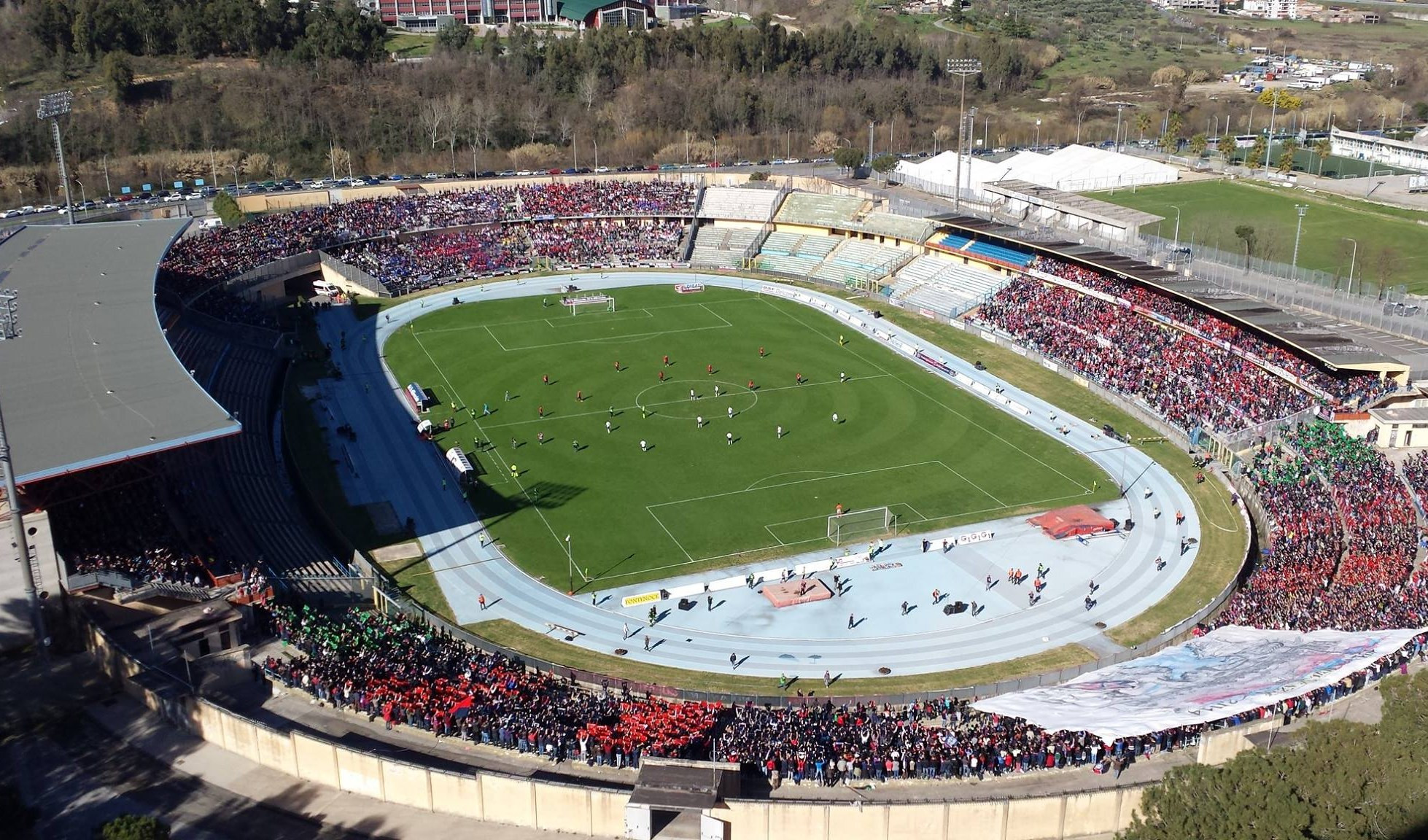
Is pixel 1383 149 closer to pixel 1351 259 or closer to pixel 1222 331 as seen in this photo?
pixel 1351 259

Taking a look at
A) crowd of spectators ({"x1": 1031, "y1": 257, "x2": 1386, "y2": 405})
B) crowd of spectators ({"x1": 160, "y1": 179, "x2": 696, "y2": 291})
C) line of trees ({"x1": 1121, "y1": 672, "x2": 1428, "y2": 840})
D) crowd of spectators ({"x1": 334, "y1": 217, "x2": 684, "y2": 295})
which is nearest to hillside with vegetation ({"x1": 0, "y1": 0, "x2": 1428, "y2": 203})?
crowd of spectators ({"x1": 160, "y1": 179, "x2": 696, "y2": 291})

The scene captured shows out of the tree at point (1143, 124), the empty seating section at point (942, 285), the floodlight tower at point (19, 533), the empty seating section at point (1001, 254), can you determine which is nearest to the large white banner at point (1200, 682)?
the floodlight tower at point (19, 533)

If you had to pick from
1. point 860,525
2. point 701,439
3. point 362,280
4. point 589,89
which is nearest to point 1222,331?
point 860,525

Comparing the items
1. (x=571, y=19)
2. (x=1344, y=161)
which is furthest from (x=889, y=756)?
(x=571, y=19)

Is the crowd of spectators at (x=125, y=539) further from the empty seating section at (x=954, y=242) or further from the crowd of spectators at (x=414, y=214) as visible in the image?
the empty seating section at (x=954, y=242)

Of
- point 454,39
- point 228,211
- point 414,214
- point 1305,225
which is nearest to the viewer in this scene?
point 228,211
